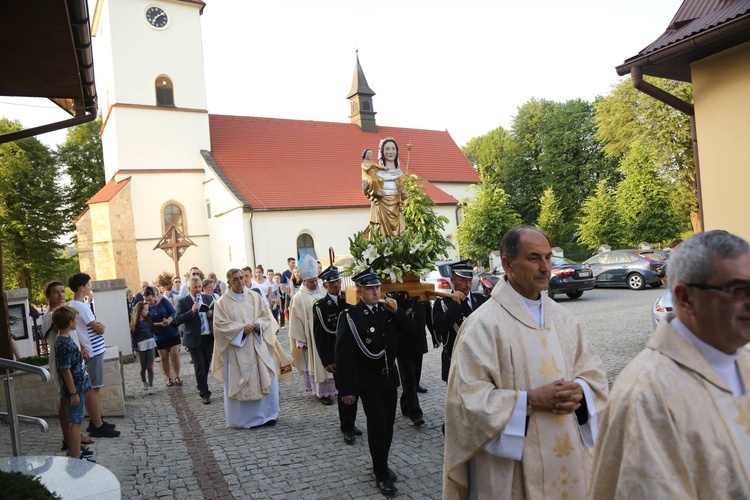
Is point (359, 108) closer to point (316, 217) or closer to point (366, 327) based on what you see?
point (316, 217)

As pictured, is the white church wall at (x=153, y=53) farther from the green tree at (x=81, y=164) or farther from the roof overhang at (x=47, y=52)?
the roof overhang at (x=47, y=52)

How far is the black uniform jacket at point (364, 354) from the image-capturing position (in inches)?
199

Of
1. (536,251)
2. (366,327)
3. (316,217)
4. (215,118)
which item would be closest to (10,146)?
(215,118)

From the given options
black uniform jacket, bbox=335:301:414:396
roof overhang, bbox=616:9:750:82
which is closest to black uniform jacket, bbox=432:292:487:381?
black uniform jacket, bbox=335:301:414:396

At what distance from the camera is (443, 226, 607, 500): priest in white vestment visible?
2805 mm

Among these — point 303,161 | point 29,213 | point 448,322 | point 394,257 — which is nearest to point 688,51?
point 394,257

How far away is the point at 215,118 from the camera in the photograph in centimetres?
3550

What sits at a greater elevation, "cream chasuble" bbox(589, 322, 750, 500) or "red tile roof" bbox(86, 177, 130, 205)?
"red tile roof" bbox(86, 177, 130, 205)

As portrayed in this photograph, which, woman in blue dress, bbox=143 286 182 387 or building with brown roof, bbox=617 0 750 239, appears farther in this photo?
woman in blue dress, bbox=143 286 182 387

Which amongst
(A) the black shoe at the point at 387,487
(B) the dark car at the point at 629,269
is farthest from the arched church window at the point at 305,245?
(A) the black shoe at the point at 387,487

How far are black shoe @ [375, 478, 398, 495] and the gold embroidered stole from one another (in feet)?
7.15

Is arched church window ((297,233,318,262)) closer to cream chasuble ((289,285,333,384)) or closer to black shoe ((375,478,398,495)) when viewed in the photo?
cream chasuble ((289,285,333,384))

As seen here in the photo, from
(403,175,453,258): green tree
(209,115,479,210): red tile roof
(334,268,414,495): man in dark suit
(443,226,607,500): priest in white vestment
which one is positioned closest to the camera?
(443,226,607,500): priest in white vestment

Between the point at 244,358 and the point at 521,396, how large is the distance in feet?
17.2
